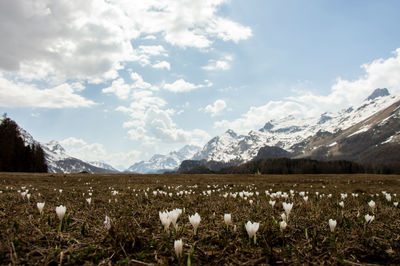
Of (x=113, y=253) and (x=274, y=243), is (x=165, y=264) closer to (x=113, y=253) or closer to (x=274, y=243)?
(x=113, y=253)

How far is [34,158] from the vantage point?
236 feet

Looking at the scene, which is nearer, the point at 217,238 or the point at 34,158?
the point at 217,238

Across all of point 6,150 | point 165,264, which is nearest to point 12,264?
point 165,264

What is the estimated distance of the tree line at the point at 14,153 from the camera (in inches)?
2235

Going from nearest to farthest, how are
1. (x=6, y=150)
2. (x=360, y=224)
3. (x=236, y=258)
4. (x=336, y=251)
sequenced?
(x=236, y=258), (x=336, y=251), (x=360, y=224), (x=6, y=150)

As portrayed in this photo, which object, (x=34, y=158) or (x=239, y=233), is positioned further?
(x=34, y=158)

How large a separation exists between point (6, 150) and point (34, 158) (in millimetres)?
17309

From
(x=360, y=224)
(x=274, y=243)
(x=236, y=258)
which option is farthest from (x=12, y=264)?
(x=360, y=224)

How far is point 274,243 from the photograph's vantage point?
2.81 metres

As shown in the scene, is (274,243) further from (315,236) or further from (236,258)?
(236,258)

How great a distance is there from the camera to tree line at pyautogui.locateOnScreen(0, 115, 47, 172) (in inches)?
2235

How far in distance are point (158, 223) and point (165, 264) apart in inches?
67.4

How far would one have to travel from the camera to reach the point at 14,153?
61656mm

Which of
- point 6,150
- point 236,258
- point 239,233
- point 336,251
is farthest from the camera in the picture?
point 6,150
